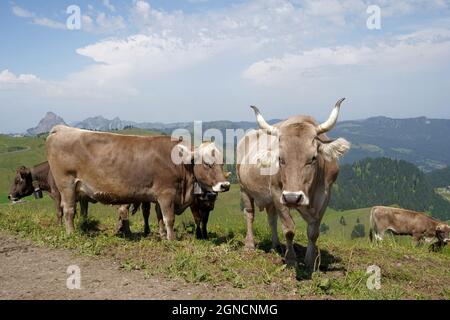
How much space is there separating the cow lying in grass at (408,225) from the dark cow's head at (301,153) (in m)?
20.4

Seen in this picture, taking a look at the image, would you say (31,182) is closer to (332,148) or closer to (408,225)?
(332,148)

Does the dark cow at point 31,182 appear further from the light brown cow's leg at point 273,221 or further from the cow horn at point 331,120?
the cow horn at point 331,120

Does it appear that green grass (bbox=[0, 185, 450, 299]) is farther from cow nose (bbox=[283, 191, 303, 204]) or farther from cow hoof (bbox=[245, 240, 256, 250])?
cow nose (bbox=[283, 191, 303, 204])

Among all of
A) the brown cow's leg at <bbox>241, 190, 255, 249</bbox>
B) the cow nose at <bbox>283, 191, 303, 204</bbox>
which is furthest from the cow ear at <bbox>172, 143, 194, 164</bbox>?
the cow nose at <bbox>283, 191, 303, 204</bbox>

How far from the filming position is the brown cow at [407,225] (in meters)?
26.1

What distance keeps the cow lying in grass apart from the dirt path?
71.2 ft

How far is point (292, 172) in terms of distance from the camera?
21.9ft

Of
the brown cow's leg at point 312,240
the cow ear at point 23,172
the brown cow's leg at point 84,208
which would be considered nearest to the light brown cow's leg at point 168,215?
the brown cow's leg at point 312,240

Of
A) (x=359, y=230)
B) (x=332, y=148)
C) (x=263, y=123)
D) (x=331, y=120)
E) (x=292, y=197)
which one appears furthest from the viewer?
(x=359, y=230)

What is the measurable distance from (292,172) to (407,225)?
2396 cm

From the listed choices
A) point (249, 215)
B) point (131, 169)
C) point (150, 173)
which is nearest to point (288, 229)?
point (249, 215)

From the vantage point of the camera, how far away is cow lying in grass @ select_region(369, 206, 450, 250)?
2610 cm

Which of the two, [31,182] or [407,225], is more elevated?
[31,182]

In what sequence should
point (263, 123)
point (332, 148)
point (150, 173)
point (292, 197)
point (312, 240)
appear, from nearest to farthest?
point (292, 197) < point (332, 148) < point (263, 123) < point (312, 240) < point (150, 173)
